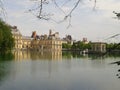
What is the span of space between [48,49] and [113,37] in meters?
91.1

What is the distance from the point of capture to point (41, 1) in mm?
1449

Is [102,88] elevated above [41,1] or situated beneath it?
situated beneath

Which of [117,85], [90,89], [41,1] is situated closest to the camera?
[41,1]

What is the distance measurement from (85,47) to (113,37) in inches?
2935

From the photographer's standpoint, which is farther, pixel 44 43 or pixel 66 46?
pixel 66 46

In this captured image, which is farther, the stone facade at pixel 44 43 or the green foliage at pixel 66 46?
the stone facade at pixel 44 43

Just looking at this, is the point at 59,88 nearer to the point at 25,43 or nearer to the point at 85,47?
the point at 85,47

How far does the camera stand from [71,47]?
87438mm

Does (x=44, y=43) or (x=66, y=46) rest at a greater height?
(x=44, y=43)

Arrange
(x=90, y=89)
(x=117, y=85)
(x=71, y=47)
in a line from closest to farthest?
(x=90, y=89) < (x=117, y=85) < (x=71, y=47)

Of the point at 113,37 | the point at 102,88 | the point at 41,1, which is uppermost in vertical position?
the point at 41,1

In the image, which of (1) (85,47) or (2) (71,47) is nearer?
(1) (85,47)

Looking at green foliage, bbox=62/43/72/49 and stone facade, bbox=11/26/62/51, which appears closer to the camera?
green foliage, bbox=62/43/72/49

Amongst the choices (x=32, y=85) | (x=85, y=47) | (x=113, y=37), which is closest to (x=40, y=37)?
(x=85, y=47)
